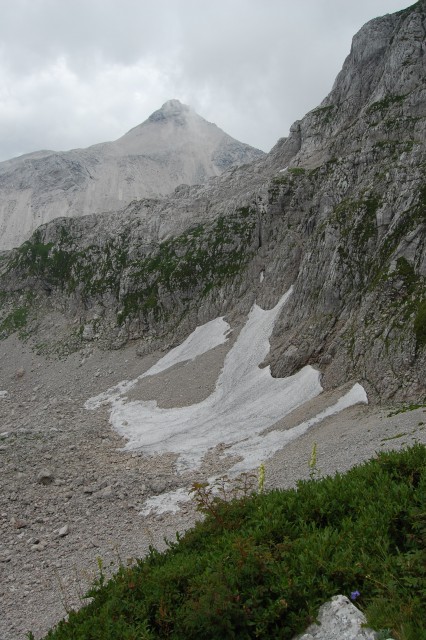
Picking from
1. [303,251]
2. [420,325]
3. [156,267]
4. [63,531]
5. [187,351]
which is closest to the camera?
[63,531]

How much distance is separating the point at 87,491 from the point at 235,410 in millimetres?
17845

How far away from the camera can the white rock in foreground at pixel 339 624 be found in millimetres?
5625

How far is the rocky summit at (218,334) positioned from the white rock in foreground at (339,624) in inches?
442

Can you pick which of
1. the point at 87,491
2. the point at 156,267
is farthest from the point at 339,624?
the point at 156,267

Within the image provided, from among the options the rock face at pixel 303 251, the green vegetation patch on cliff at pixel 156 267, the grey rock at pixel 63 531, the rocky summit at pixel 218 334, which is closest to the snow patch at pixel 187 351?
A: the rocky summit at pixel 218 334

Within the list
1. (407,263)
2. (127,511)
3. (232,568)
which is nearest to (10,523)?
(127,511)

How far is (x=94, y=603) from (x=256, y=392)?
107 feet

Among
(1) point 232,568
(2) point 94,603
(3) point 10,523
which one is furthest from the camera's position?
(3) point 10,523

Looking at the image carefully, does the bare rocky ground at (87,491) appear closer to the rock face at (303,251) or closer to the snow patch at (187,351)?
the rock face at (303,251)

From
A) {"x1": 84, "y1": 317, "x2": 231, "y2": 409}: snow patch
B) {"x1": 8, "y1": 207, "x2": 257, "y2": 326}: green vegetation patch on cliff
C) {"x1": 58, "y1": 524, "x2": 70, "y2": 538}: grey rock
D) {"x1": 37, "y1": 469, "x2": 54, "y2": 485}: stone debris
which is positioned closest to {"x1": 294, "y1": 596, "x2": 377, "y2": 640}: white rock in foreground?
{"x1": 58, "y1": 524, "x2": 70, "y2": 538}: grey rock

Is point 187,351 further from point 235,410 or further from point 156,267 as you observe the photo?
point 156,267

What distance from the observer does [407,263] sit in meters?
37.2

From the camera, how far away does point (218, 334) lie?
55.9 metres

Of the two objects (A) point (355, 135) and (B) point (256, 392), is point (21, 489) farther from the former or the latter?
(A) point (355, 135)
